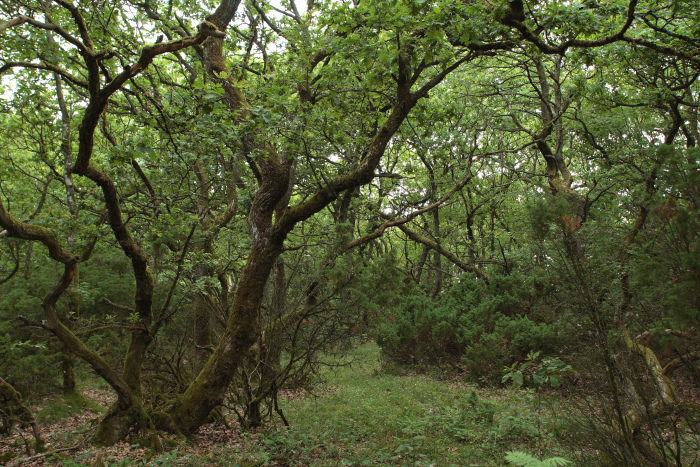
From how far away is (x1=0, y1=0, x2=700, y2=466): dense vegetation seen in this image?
4.00m

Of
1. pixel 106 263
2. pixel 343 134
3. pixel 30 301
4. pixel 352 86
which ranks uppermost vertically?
pixel 352 86

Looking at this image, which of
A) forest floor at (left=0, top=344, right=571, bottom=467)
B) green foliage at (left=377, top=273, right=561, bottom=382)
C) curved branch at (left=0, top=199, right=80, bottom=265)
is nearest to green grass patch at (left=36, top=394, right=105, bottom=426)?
forest floor at (left=0, top=344, right=571, bottom=467)

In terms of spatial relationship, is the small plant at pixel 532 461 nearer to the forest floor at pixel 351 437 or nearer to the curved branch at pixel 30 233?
the forest floor at pixel 351 437

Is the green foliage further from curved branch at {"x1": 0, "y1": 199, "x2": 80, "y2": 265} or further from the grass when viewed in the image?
curved branch at {"x1": 0, "y1": 199, "x2": 80, "y2": 265}

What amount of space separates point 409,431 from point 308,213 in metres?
3.41

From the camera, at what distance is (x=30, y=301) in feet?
28.2

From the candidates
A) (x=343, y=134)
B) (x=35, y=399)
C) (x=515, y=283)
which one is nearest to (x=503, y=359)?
(x=515, y=283)

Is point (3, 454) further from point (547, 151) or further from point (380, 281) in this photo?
point (547, 151)

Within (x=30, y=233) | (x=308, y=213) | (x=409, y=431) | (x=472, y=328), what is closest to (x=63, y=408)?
(x=30, y=233)

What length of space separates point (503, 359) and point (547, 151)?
543 cm

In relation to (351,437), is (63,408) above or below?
above

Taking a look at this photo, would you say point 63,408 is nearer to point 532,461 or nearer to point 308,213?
point 308,213

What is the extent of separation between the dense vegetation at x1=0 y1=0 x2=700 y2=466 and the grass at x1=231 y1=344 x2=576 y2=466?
319mm

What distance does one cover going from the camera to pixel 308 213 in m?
5.62
